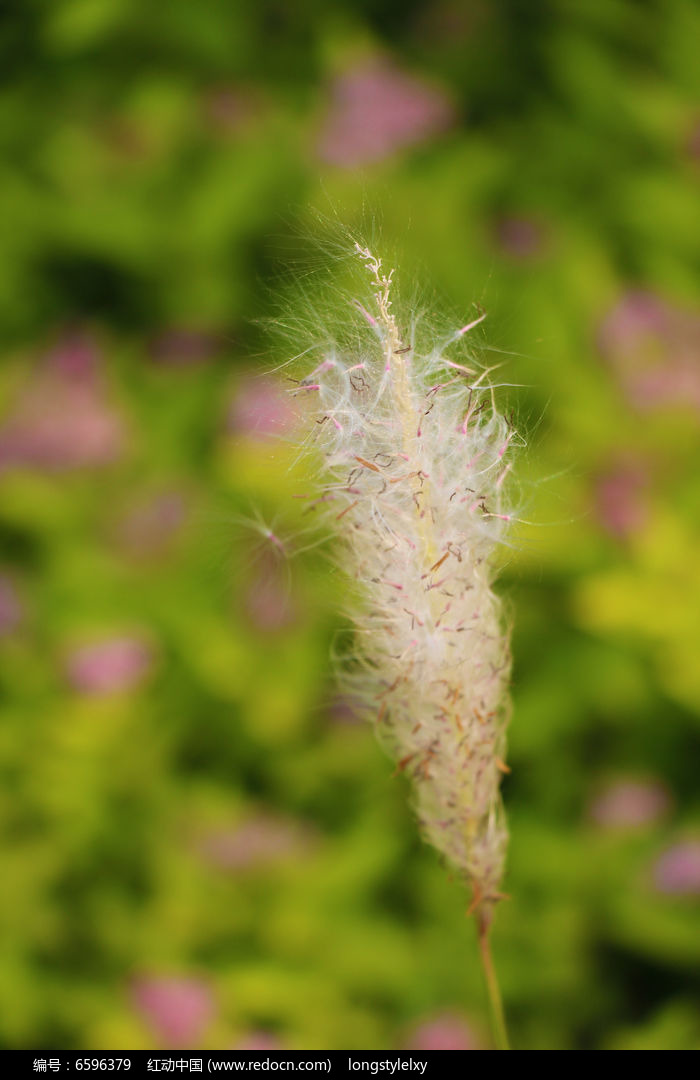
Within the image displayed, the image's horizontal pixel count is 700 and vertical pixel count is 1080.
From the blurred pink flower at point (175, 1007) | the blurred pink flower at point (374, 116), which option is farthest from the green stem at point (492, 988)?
the blurred pink flower at point (374, 116)

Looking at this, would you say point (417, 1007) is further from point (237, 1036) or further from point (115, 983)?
point (115, 983)

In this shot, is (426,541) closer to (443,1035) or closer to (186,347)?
(443,1035)

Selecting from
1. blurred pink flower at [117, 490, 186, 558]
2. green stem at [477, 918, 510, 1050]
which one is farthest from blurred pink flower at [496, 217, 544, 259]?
green stem at [477, 918, 510, 1050]

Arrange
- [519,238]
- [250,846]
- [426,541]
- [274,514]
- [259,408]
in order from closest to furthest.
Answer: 1. [426,541]
2. [259,408]
3. [274,514]
4. [250,846]
5. [519,238]


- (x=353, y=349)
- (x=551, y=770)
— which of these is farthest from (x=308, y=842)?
(x=353, y=349)

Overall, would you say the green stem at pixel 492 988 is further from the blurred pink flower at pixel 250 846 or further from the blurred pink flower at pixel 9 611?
the blurred pink flower at pixel 9 611

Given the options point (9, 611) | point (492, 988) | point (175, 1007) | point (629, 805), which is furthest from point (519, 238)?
point (492, 988)

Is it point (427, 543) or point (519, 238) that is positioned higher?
point (519, 238)
